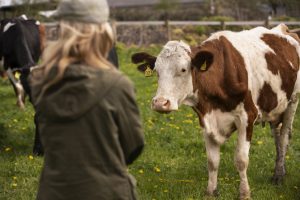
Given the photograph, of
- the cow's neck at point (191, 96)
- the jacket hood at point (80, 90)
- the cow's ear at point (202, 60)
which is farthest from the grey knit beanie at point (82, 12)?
the cow's neck at point (191, 96)

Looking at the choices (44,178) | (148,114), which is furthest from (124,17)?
(44,178)

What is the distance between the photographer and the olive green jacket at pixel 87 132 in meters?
2.79

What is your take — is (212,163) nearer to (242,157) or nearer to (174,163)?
(242,157)

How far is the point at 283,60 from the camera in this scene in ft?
21.2

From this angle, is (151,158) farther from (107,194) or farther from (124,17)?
(124,17)

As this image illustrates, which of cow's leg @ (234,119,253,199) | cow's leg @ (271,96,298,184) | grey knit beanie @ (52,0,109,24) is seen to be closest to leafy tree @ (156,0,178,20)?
cow's leg @ (271,96,298,184)

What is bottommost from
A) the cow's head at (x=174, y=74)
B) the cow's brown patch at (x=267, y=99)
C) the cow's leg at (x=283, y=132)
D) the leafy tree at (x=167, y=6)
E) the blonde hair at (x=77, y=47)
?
the leafy tree at (x=167, y=6)

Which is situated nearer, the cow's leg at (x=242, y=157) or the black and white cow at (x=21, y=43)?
the cow's leg at (x=242, y=157)

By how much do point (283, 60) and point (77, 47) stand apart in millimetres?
4172

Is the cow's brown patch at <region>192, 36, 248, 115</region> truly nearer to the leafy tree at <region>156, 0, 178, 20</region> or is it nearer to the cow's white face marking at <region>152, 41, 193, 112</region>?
the cow's white face marking at <region>152, 41, 193, 112</region>

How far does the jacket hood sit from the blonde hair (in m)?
0.04

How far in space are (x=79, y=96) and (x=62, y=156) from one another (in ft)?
1.09

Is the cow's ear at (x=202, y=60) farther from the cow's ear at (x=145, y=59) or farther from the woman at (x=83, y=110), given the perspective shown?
the woman at (x=83, y=110)

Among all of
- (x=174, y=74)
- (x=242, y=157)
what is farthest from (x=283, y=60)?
(x=174, y=74)
